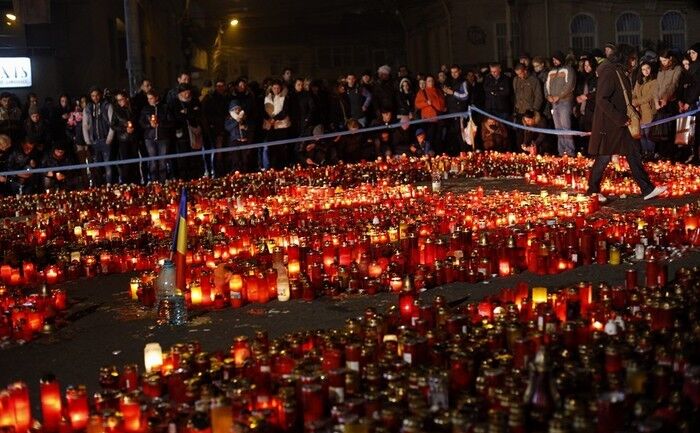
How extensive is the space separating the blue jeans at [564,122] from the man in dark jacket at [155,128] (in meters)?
6.90

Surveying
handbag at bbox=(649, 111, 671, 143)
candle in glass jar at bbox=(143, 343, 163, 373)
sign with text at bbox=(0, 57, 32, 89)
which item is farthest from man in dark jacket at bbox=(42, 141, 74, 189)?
candle in glass jar at bbox=(143, 343, 163, 373)

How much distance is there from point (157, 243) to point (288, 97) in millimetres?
8325

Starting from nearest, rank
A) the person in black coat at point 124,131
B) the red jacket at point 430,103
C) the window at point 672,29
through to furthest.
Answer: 1. the person in black coat at point 124,131
2. the red jacket at point 430,103
3. the window at point 672,29

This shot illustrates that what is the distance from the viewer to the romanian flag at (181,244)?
323 inches

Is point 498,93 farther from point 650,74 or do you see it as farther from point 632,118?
point 632,118

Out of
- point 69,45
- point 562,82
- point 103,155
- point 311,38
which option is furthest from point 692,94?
point 311,38

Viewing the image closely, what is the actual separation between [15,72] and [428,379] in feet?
76.6

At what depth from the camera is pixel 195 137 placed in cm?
1902

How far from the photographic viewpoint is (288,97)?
63.4 feet

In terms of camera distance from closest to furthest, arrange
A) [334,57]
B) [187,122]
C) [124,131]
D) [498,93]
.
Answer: [124,131] < [187,122] < [498,93] < [334,57]

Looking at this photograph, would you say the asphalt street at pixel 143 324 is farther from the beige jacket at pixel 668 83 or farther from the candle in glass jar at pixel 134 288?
the beige jacket at pixel 668 83

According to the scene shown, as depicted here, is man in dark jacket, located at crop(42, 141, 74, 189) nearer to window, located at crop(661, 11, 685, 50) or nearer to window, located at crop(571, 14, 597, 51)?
window, located at crop(571, 14, 597, 51)

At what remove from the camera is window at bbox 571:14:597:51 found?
42.3 m

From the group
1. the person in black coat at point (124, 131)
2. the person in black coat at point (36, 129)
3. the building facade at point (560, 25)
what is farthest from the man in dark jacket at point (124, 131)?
the building facade at point (560, 25)
